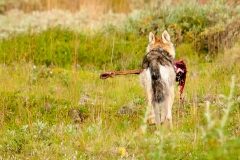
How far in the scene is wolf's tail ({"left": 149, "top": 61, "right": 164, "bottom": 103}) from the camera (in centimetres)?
740

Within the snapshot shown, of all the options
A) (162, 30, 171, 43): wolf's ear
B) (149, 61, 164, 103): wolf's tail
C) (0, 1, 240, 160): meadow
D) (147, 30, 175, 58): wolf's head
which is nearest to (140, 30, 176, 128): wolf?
(149, 61, 164, 103): wolf's tail

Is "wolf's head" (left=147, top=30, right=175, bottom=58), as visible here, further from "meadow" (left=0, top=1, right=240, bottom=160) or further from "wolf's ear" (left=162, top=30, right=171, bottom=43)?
"meadow" (left=0, top=1, right=240, bottom=160)

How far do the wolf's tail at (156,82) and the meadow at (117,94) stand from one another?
0.25 m

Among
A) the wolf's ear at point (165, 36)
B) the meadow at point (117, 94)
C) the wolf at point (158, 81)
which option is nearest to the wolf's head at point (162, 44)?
the wolf's ear at point (165, 36)

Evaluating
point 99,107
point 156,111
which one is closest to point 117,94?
point 99,107

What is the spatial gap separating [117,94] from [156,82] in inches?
95.6

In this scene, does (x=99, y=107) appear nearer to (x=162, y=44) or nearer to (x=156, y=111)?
(x=156, y=111)

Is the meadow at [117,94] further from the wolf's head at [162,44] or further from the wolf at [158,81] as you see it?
the wolf's head at [162,44]

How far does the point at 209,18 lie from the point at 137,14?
8.54 ft

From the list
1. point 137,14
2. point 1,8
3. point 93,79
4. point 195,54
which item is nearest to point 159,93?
point 93,79

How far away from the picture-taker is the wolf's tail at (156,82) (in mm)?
7402

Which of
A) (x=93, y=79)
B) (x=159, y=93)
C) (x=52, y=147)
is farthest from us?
(x=93, y=79)

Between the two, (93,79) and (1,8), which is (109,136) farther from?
(1,8)

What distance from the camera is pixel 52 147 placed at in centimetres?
670
